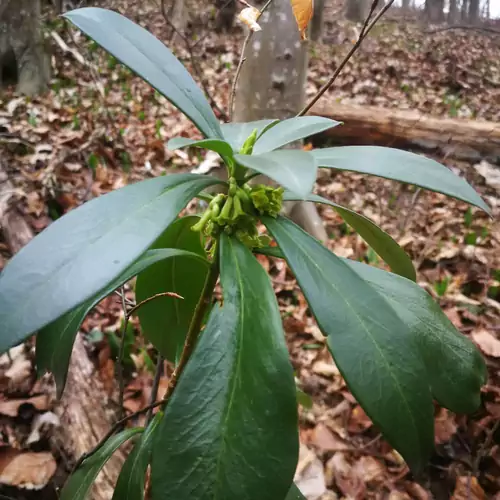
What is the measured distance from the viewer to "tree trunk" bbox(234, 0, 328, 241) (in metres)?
1.97

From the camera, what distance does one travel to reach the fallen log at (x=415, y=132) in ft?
10.5

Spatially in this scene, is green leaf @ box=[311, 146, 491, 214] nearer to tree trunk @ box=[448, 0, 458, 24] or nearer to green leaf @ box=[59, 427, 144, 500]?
green leaf @ box=[59, 427, 144, 500]

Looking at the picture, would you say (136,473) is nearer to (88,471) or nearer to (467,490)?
(88,471)

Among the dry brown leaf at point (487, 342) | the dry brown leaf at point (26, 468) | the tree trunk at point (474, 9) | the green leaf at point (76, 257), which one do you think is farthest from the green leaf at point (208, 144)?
the tree trunk at point (474, 9)

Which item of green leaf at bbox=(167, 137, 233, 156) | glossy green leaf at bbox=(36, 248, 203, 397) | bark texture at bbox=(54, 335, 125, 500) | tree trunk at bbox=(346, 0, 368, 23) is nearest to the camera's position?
green leaf at bbox=(167, 137, 233, 156)

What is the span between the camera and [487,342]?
4.75 feet

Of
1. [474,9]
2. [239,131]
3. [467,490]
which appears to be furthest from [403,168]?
[474,9]

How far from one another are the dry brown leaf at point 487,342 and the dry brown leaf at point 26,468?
1.34 metres

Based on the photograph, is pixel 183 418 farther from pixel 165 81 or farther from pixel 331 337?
pixel 165 81

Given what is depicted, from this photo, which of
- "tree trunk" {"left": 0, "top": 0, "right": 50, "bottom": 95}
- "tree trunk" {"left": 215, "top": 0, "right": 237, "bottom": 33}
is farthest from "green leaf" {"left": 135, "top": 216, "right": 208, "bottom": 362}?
"tree trunk" {"left": 215, "top": 0, "right": 237, "bottom": 33}

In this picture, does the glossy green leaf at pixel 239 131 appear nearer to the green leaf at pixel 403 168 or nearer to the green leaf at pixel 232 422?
the green leaf at pixel 403 168

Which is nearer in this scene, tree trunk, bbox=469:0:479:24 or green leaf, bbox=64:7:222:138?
green leaf, bbox=64:7:222:138

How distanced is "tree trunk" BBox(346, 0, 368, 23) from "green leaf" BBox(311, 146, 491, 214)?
9991mm

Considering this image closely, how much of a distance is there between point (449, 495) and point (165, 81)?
4.04ft
